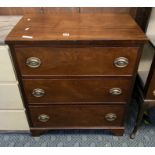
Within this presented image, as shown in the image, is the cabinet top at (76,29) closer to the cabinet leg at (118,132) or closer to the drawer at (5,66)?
the drawer at (5,66)

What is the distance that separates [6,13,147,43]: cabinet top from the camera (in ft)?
2.77

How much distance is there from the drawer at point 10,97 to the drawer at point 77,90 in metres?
0.06

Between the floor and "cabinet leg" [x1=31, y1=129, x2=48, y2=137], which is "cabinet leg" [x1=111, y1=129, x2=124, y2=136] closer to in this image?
the floor

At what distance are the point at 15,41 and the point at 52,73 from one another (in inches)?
10.2

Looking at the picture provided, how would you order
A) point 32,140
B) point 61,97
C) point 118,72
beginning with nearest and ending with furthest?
1. point 118,72
2. point 61,97
3. point 32,140

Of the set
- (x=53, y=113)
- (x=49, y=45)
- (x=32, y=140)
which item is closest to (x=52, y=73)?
(x=49, y=45)

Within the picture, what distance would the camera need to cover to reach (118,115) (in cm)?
120

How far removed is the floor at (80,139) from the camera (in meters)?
1.29

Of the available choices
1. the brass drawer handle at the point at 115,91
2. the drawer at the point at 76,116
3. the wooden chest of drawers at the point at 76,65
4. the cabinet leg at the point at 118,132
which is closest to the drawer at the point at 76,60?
the wooden chest of drawers at the point at 76,65

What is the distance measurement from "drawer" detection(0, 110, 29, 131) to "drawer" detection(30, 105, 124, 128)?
69 mm
